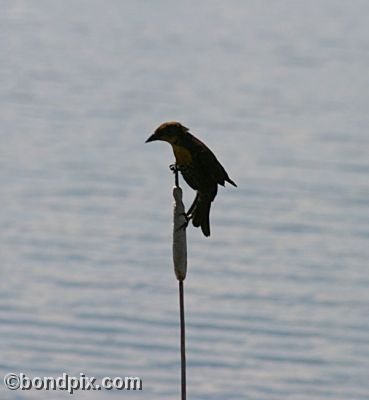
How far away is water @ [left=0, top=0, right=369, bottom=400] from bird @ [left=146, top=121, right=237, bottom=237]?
438 cm

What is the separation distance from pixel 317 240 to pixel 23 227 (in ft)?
7.19

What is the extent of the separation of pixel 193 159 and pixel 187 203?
8001 mm

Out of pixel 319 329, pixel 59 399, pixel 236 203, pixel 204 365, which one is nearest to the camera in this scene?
pixel 59 399

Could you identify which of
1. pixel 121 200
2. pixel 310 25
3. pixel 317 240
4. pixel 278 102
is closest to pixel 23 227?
pixel 121 200

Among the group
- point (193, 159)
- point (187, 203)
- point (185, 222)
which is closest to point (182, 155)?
point (193, 159)

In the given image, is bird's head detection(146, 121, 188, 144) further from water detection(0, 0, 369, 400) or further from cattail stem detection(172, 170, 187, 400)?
water detection(0, 0, 369, 400)

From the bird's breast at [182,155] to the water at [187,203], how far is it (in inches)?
175

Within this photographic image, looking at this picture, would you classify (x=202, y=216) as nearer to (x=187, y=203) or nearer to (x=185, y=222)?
(x=185, y=222)

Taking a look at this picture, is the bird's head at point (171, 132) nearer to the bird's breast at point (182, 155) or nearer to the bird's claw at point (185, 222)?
the bird's breast at point (182, 155)

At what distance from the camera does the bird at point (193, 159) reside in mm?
4848

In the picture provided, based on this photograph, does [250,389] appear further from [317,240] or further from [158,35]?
[158,35]

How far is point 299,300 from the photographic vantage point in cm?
1101

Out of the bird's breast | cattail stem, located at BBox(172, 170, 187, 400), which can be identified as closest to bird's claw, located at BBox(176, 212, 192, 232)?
cattail stem, located at BBox(172, 170, 187, 400)

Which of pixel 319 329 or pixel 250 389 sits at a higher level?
pixel 319 329
